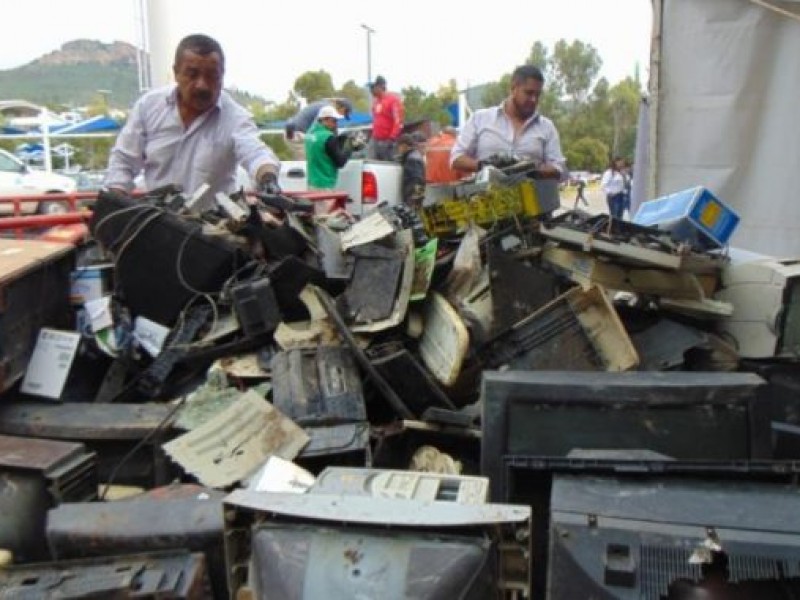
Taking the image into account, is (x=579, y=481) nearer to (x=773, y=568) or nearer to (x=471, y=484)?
(x=471, y=484)

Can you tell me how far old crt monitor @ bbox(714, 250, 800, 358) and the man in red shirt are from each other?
695cm

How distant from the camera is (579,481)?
175 centimetres

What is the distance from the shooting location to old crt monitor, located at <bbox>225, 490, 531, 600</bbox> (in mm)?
1565

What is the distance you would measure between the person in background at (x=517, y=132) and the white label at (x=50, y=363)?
2.87 m

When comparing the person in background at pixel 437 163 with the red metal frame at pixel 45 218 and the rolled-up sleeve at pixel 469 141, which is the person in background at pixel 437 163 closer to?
the rolled-up sleeve at pixel 469 141

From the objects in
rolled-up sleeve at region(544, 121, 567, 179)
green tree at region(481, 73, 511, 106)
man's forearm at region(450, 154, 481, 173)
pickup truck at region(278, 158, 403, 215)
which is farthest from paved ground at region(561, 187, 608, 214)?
green tree at region(481, 73, 511, 106)

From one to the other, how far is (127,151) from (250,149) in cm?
67

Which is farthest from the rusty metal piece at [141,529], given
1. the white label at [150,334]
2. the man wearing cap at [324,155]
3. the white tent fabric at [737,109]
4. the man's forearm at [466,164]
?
the man wearing cap at [324,155]

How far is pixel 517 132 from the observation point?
5.43 meters

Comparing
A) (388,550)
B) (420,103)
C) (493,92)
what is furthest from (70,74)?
(388,550)

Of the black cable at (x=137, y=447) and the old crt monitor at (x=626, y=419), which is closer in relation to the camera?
the old crt monitor at (x=626, y=419)

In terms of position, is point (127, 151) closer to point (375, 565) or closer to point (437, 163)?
point (375, 565)

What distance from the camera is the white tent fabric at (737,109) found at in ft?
17.7

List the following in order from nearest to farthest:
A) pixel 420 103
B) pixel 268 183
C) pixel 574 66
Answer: pixel 268 183
pixel 420 103
pixel 574 66
